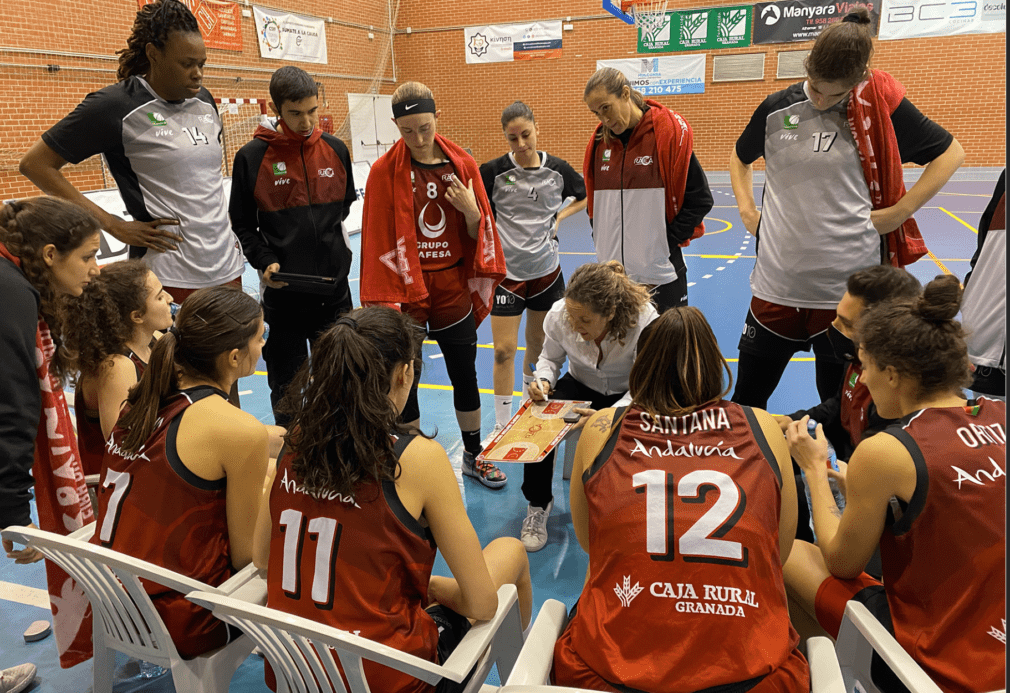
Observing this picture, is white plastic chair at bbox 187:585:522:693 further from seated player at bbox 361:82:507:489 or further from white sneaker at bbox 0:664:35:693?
seated player at bbox 361:82:507:489

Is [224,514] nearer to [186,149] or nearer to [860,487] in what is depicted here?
[860,487]

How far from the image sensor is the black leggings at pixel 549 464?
9.96 ft

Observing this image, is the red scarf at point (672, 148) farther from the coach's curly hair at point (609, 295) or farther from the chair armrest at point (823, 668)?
the chair armrest at point (823, 668)

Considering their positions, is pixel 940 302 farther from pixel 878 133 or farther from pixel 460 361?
pixel 460 361

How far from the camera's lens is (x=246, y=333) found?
1983 mm

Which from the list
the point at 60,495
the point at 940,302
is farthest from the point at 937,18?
the point at 60,495

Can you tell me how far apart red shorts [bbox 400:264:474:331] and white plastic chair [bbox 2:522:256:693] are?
1.61 m

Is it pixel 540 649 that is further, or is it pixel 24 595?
pixel 24 595

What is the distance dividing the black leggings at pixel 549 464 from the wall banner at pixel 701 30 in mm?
13974

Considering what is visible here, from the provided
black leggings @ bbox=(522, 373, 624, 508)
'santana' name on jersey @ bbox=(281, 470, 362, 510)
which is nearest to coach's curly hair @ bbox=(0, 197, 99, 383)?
'santana' name on jersey @ bbox=(281, 470, 362, 510)

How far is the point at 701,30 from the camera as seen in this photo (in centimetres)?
1482

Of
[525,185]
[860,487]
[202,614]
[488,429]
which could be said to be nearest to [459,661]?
[202,614]

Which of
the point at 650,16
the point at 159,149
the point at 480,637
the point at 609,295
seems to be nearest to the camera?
the point at 480,637

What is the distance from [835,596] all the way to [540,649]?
0.83 metres
